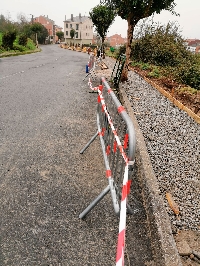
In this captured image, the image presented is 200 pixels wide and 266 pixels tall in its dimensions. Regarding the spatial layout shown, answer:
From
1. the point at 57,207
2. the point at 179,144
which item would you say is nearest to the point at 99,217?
the point at 57,207

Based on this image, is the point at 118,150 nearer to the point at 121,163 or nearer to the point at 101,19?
the point at 121,163

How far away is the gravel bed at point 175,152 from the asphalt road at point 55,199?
0.51 metres

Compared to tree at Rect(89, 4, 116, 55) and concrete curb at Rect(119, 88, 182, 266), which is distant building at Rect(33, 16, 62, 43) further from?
concrete curb at Rect(119, 88, 182, 266)

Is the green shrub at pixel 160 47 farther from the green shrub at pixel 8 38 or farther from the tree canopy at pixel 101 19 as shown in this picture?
the green shrub at pixel 8 38

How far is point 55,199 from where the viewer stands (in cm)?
286

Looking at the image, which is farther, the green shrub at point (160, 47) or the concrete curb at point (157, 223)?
the green shrub at point (160, 47)

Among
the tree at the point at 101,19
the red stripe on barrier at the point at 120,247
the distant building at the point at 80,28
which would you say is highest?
the distant building at the point at 80,28

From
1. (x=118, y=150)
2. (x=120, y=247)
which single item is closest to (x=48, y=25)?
(x=118, y=150)

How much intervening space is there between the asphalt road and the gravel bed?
515 mm

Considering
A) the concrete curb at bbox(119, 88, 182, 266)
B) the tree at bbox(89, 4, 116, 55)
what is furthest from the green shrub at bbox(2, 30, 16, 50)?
the concrete curb at bbox(119, 88, 182, 266)

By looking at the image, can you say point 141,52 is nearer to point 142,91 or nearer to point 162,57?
point 162,57

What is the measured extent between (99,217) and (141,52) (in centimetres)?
1972

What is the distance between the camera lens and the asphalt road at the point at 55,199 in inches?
85.9

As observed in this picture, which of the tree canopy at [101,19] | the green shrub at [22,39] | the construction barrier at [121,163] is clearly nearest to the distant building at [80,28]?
the green shrub at [22,39]
